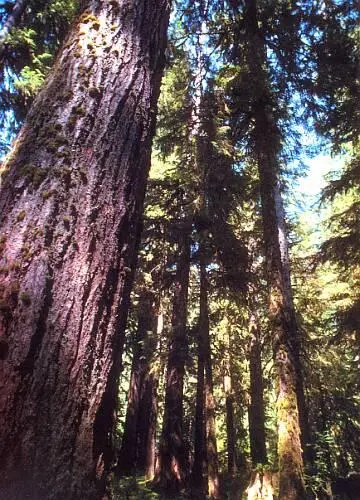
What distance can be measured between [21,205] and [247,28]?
10.4 meters

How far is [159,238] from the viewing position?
12.1m

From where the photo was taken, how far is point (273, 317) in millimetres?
8070

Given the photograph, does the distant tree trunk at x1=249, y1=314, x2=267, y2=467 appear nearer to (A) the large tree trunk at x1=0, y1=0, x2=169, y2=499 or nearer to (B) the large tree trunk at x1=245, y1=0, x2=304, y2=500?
(B) the large tree trunk at x1=245, y1=0, x2=304, y2=500

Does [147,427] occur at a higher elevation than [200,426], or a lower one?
higher

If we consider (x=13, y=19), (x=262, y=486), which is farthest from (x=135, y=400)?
(x=13, y=19)

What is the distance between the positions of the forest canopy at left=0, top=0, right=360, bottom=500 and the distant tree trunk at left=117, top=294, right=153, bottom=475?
8cm

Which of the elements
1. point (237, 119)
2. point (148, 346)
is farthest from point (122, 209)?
point (148, 346)

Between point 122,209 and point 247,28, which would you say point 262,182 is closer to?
point 247,28

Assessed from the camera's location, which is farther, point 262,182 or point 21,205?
point 262,182

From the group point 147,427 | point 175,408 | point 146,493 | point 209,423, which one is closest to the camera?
point 146,493

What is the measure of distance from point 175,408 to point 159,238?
15.1 ft

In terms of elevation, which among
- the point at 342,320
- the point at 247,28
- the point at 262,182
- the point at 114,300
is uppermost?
the point at 247,28

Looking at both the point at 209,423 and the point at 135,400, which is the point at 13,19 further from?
the point at 135,400

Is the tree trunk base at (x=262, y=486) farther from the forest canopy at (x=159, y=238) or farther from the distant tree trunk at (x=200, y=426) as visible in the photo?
the distant tree trunk at (x=200, y=426)
